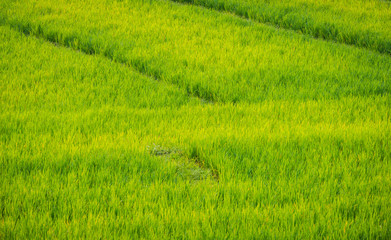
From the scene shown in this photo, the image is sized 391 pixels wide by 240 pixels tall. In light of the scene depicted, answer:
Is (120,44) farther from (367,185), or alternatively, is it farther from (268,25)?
(367,185)

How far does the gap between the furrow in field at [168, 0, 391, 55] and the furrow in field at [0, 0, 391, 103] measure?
37 cm

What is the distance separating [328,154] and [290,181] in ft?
1.92

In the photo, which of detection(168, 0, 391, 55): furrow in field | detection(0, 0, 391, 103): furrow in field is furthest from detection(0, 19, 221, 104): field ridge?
detection(168, 0, 391, 55): furrow in field

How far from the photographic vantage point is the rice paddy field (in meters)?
2.20

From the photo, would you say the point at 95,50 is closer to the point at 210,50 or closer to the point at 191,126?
the point at 210,50

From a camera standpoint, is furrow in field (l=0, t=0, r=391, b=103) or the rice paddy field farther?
furrow in field (l=0, t=0, r=391, b=103)

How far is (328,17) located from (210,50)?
280cm

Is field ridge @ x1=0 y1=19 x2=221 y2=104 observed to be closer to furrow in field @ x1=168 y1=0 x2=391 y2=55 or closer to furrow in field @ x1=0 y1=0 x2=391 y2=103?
furrow in field @ x1=0 y1=0 x2=391 y2=103

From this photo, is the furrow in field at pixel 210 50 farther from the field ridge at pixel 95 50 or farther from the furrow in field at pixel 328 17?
the furrow in field at pixel 328 17

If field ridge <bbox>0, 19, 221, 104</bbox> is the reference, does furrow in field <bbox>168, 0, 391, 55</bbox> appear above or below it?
above

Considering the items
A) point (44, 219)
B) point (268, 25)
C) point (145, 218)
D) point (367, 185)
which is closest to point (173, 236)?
point (145, 218)

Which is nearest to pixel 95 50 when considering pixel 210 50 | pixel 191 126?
pixel 210 50

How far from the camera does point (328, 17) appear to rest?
6.96m

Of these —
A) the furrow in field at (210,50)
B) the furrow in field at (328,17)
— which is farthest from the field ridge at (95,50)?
the furrow in field at (328,17)
